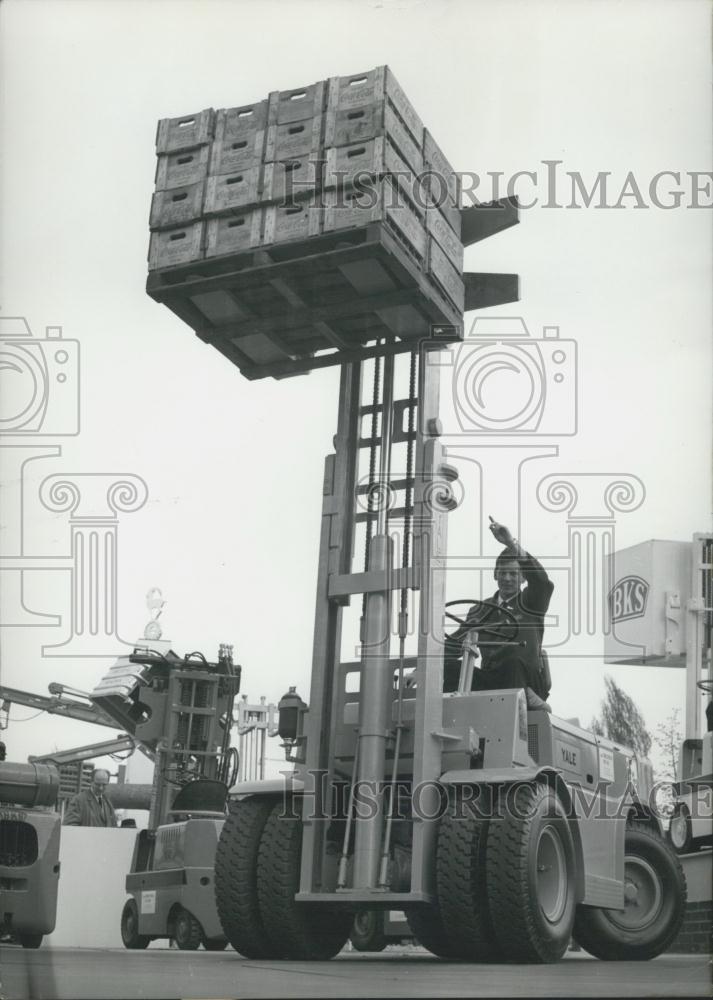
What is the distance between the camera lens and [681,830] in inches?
454

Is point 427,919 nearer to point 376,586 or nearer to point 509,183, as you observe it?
point 376,586

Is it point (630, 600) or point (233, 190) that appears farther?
point (630, 600)

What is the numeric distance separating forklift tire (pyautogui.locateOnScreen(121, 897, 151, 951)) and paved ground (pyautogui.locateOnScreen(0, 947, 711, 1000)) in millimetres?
5138

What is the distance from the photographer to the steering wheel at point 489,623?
776 cm

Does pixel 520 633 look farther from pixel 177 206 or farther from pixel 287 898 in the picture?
pixel 177 206

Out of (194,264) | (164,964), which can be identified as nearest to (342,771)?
(164,964)

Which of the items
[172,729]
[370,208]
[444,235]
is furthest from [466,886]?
[172,729]

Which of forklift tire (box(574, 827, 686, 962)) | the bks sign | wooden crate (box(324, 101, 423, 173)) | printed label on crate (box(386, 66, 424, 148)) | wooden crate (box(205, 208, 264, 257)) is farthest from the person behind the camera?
the bks sign

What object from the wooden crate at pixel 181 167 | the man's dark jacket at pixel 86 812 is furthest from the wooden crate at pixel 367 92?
the man's dark jacket at pixel 86 812

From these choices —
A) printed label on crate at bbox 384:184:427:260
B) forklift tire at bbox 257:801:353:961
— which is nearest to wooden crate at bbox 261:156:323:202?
printed label on crate at bbox 384:184:427:260

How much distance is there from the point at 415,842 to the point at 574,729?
5.99ft

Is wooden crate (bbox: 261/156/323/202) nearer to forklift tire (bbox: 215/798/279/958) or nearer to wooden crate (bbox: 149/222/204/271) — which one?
wooden crate (bbox: 149/222/204/271)

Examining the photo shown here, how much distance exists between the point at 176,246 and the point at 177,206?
0.77ft

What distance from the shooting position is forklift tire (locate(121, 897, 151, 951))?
11.8m
